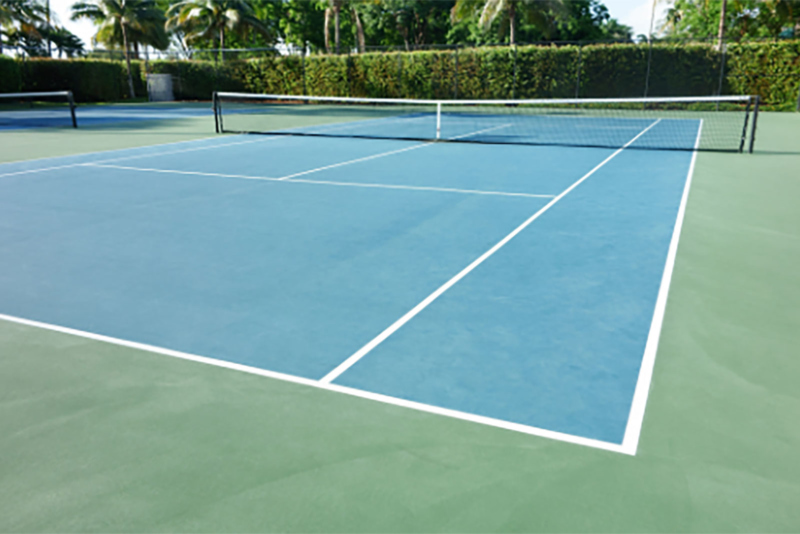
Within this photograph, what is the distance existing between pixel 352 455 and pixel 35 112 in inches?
1234

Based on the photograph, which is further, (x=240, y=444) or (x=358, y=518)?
(x=240, y=444)

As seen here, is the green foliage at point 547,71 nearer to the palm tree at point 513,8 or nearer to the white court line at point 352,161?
the palm tree at point 513,8

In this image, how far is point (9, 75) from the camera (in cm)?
3350

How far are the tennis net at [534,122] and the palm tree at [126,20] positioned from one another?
755 inches

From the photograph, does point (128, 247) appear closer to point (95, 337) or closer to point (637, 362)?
point (95, 337)

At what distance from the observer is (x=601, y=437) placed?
332cm

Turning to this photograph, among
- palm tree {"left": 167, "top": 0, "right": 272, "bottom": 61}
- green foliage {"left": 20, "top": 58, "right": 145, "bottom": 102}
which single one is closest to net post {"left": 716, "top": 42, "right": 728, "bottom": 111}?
palm tree {"left": 167, "top": 0, "right": 272, "bottom": 61}

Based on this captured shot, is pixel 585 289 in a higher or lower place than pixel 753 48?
lower

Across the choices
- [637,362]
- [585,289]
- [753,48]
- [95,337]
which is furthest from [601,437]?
[753,48]

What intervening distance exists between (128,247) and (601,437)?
537 cm

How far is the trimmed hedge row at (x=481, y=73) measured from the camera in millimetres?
28859

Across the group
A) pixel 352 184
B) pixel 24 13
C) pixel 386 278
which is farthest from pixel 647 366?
pixel 24 13

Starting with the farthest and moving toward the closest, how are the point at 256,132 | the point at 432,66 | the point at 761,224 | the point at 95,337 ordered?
the point at 432,66 → the point at 256,132 → the point at 761,224 → the point at 95,337

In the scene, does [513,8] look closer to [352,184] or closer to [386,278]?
[352,184]
